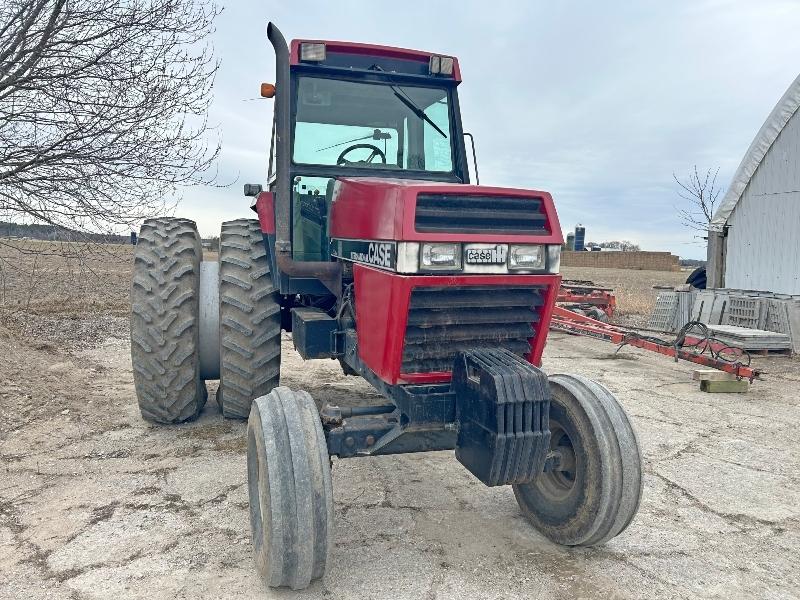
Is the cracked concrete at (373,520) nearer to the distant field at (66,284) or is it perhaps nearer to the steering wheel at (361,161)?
the distant field at (66,284)

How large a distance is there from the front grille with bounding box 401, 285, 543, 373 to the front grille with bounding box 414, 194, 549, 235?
29 cm

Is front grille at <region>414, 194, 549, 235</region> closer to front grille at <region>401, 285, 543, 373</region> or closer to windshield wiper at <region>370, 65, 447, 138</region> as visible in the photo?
front grille at <region>401, 285, 543, 373</region>

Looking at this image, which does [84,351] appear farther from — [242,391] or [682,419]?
[682,419]

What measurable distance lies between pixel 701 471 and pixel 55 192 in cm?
659

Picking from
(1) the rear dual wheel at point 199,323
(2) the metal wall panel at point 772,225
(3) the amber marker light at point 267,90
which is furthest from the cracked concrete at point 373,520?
(2) the metal wall panel at point 772,225

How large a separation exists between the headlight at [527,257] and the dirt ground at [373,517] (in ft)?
4.83

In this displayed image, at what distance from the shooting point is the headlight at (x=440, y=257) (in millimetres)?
2922

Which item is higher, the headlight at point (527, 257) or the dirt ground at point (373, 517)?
the headlight at point (527, 257)

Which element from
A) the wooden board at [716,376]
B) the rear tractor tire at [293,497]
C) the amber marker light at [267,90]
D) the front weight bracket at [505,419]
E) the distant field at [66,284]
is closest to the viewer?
the rear tractor tire at [293,497]

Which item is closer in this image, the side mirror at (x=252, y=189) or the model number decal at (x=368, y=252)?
the model number decal at (x=368, y=252)

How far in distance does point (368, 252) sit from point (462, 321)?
2.05 feet

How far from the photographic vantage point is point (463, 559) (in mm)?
3137

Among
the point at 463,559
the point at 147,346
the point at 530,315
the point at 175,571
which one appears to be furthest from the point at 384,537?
the point at 147,346

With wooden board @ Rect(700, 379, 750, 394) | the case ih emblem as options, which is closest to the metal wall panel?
wooden board @ Rect(700, 379, 750, 394)
